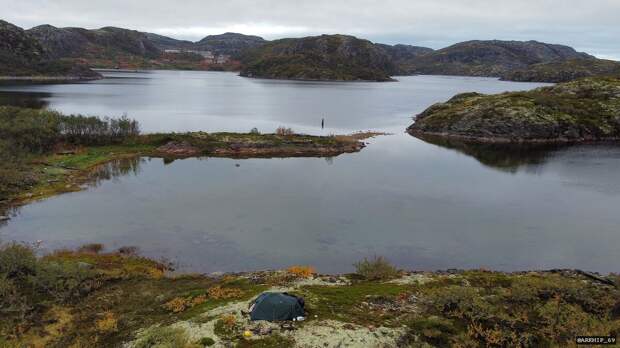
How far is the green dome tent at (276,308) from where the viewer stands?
88.8ft

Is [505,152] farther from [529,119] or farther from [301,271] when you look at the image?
[301,271]

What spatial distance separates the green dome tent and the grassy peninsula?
51.2 metres

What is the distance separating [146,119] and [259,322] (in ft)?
425

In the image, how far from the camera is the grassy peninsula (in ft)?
227

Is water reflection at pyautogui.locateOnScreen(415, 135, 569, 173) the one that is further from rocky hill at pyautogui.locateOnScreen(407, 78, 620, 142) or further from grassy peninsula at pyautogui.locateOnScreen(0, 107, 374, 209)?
grassy peninsula at pyautogui.locateOnScreen(0, 107, 374, 209)

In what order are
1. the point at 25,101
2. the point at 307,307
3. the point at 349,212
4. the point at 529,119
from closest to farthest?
the point at 307,307
the point at 349,212
the point at 529,119
the point at 25,101

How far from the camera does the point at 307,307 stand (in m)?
29.2

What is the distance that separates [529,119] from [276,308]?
132 m

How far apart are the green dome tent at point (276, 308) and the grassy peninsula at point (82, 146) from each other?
51209mm

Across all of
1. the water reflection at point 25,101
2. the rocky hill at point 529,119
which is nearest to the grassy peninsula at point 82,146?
the rocky hill at point 529,119

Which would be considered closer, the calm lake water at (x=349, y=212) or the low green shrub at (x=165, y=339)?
the low green shrub at (x=165, y=339)

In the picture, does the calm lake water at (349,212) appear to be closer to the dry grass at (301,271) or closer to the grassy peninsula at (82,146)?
the dry grass at (301,271)

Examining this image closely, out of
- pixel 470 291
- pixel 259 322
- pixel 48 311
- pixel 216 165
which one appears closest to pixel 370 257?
pixel 470 291

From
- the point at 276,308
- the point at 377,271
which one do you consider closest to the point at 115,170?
the point at 377,271
